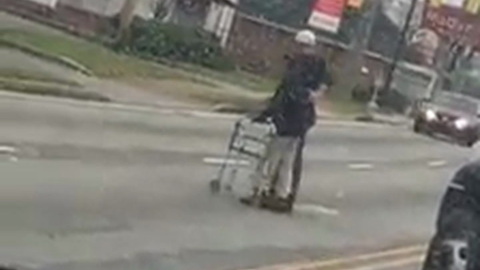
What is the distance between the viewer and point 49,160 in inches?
649

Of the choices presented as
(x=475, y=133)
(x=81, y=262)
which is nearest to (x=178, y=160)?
(x=81, y=262)

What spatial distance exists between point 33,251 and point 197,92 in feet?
79.3

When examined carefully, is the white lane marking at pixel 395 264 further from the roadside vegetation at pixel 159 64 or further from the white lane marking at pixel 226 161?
the roadside vegetation at pixel 159 64

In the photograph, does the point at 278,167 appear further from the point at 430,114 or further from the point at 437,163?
the point at 430,114

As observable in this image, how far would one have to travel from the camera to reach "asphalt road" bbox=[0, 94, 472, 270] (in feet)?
39.7

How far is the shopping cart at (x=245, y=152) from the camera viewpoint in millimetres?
16797

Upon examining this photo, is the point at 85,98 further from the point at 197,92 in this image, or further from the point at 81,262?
the point at 81,262

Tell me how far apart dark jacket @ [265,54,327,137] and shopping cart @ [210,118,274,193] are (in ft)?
0.70

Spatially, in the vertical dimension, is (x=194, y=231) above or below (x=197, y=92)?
above

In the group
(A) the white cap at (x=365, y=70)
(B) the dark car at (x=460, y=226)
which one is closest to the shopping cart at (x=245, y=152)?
(B) the dark car at (x=460, y=226)

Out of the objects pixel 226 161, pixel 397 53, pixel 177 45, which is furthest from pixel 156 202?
pixel 397 53

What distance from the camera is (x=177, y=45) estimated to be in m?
43.2

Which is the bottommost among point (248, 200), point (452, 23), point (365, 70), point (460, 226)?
point (365, 70)

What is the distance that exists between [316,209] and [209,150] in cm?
461
